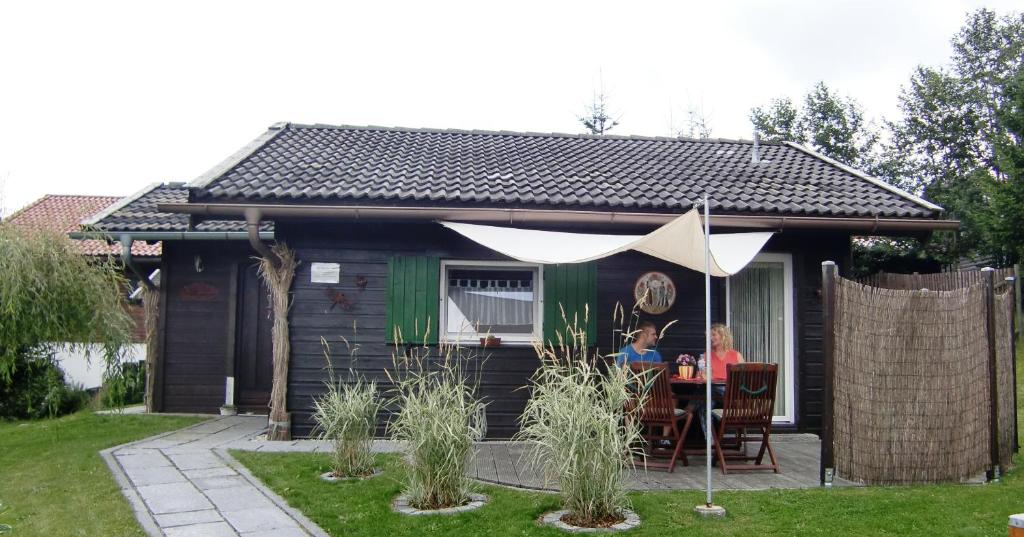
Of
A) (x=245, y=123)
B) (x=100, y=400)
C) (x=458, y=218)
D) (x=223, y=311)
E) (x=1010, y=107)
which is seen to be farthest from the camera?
(x=245, y=123)

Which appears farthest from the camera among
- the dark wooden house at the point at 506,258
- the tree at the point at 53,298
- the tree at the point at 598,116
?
the tree at the point at 598,116

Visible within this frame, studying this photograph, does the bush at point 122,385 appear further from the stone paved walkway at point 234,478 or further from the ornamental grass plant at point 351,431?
the ornamental grass plant at point 351,431

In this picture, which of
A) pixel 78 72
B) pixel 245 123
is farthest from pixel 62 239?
pixel 245 123

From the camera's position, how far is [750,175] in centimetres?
921

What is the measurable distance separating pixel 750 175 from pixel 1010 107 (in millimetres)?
11236

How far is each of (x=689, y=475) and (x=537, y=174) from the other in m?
4.08

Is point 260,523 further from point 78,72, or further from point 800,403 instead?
point 78,72

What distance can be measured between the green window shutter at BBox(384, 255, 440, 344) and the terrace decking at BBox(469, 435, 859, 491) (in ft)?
4.68

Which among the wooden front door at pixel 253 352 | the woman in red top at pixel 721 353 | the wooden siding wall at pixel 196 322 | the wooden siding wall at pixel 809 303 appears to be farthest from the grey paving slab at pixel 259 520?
the wooden siding wall at pixel 196 322

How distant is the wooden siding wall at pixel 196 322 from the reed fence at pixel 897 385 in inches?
299

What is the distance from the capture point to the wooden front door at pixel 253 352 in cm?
1011

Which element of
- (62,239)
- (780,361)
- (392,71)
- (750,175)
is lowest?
(780,361)

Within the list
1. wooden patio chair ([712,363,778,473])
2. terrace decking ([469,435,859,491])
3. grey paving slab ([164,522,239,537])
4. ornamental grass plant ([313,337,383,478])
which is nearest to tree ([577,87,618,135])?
terrace decking ([469,435,859,491])

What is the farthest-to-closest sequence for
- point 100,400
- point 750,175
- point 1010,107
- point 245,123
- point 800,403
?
point 245,123 < point 1010,107 < point 100,400 < point 750,175 < point 800,403
